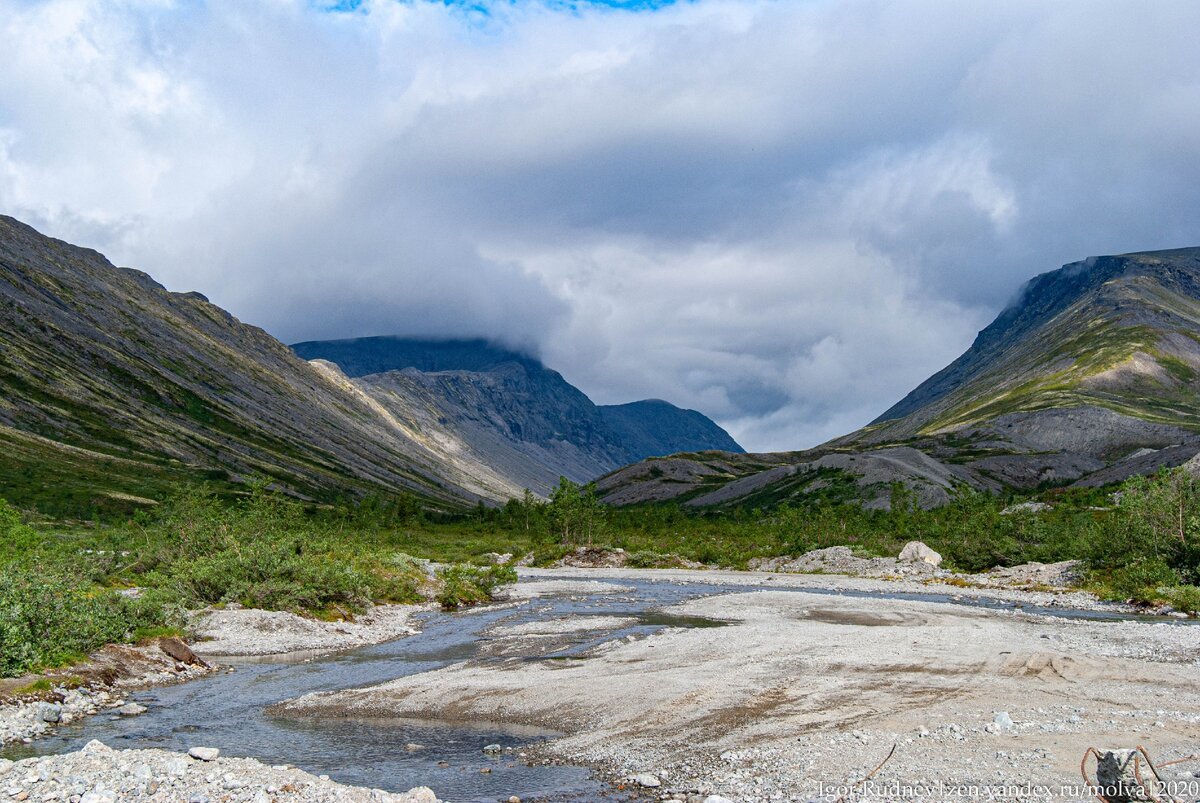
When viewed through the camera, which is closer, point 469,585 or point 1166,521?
point 1166,521

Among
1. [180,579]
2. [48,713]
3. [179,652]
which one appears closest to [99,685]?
[48,713]

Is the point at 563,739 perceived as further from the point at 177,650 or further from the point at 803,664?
the point at 177,650

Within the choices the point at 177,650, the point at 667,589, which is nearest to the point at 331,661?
the point at 177,650

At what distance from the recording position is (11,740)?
78.6ft

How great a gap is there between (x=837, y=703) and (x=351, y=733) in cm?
1460

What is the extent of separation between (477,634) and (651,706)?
2339cm

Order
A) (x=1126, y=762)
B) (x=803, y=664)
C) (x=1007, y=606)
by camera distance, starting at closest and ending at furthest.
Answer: (x=1126, y=762) < (x=803, y=664) < (x=1007, y=606)

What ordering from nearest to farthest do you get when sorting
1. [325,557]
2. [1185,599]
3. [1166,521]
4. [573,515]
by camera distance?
[1185,599], [325,557], [1166,521], [573,515]

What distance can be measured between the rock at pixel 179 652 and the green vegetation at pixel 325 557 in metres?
1.73

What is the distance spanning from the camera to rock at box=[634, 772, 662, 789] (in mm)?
20000

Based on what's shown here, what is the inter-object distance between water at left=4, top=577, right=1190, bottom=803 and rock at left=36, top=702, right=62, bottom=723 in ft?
1.62

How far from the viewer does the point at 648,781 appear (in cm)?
2017

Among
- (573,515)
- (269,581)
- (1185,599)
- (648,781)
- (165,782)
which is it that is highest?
(573,515)

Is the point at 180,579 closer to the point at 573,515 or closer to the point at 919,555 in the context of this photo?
the point at 919,555
